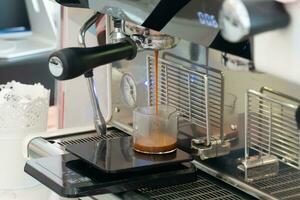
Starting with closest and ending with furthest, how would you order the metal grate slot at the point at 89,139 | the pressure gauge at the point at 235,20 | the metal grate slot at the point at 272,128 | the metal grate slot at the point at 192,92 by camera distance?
the pressure gauge at the point at 235,20 → the metal grate slot at the point at 272,128 → the metal grate slot at the point at 192,92 → the metal grate slot at the point at 89,139

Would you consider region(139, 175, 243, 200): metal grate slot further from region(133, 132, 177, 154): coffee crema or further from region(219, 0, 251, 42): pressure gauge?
region(219, 0, 251, 42): pressure gauge

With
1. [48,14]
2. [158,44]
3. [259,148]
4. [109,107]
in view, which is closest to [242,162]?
[259,148]

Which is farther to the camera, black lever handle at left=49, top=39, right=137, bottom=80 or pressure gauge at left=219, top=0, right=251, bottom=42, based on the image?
black lever handle at left=49, top=39, right=137, bottom=80

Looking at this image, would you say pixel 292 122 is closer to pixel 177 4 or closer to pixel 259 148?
pixel 259 148

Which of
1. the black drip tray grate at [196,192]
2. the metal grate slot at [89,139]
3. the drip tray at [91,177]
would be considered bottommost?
the metal grate slot at [89,139]

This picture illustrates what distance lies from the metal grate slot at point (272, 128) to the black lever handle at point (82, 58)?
0.17m

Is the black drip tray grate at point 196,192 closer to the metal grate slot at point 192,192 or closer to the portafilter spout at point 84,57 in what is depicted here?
the metal grate slot at point 192,192

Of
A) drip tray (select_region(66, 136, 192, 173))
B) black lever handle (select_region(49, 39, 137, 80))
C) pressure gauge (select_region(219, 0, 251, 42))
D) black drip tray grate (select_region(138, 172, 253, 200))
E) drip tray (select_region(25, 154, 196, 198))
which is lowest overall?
black drip tray grate (select_region(138, 172, 253, 200))

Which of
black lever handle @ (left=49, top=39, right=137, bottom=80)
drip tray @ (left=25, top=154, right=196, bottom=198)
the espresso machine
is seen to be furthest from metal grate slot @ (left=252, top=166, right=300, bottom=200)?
black lever handle @ (left=49, top=39, right=137, bottom=80)

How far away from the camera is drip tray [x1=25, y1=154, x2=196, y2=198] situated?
81 cm

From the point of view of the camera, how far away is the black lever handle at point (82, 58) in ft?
2.57

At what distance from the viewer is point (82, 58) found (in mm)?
801

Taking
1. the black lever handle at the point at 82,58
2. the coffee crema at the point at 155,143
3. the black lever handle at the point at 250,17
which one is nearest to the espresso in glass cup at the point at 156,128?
the coffee crema at the point at 155,143

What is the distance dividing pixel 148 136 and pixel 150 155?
4 centimetres
